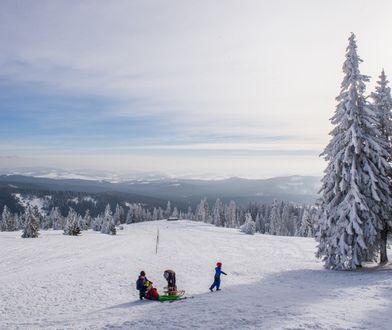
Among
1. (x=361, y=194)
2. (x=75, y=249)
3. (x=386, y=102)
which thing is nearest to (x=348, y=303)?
(x=361, y=194)

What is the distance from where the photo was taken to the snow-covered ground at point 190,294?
13734mm

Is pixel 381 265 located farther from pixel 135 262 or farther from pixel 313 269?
pixel 135 262

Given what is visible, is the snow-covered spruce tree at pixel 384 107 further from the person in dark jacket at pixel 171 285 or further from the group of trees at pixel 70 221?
the group of trees at pixel 70 221

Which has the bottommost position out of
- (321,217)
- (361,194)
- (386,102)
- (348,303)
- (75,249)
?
(75,249)

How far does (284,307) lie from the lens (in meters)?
15.3

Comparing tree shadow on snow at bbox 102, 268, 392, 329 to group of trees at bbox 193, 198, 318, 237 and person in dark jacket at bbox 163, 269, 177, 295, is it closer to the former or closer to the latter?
person in dark jacket at bbox 163, 269, 177, 295

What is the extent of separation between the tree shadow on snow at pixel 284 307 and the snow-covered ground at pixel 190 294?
4 cm

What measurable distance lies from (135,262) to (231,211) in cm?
11320

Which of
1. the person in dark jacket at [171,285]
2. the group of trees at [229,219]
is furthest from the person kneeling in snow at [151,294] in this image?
the group of trees at [229,219]

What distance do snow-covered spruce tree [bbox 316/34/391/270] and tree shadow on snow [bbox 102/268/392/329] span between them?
10.6 feet

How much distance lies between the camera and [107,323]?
553 inches

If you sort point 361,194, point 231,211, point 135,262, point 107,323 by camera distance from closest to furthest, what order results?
point 107,323 → point 361,194 → point 135,262 → point 231,211

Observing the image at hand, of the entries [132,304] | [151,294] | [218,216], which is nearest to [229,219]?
[218,216]

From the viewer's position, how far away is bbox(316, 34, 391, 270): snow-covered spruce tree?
26156mm
